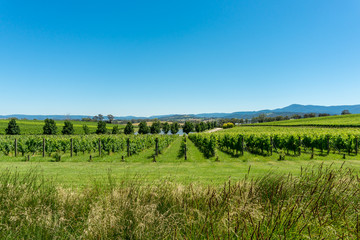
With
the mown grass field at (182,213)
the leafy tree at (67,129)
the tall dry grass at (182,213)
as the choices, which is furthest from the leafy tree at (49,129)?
the mown grass field at (182,213)

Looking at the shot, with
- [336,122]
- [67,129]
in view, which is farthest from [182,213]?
[336,122]

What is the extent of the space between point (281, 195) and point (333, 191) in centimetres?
77

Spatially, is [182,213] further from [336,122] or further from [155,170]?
[336,122]

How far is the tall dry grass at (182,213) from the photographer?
2.00 metres

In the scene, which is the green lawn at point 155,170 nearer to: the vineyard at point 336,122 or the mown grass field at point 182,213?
the mown grass field at point 182,213

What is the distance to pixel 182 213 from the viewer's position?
223 cm

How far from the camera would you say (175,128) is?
8425 centimetres

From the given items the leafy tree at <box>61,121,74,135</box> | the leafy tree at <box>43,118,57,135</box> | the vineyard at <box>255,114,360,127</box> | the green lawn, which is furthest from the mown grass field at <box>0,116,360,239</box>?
the vineyard at <box>255,114,360,127</box>

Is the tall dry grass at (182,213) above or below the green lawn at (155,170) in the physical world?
above

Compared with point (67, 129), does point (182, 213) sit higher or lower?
higher

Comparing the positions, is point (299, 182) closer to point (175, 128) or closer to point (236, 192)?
point (236, 192)


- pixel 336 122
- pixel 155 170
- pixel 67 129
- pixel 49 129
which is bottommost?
pixel 67 129

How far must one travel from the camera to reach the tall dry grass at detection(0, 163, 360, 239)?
200 centimetres

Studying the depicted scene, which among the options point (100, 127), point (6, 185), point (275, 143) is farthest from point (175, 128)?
point (6, 185)
